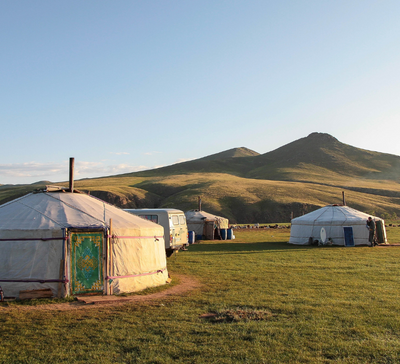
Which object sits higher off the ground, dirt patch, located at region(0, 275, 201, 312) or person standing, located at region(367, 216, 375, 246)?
person standing, located at region(367, 216, 375, 246)

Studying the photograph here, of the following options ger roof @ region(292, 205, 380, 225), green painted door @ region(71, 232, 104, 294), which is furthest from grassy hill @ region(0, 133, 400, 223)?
green painted door @ region(71, 232, 104, 294)

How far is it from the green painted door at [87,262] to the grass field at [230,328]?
145 cm

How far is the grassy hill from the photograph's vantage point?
6431 centimetres

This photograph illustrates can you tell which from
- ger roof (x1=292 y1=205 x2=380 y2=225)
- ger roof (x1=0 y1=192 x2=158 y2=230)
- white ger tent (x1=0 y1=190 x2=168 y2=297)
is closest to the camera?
white ger tent (x1=0 y1=190 x2=168 y2=297)

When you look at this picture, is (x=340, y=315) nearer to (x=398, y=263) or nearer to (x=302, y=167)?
(x=398, y=263)

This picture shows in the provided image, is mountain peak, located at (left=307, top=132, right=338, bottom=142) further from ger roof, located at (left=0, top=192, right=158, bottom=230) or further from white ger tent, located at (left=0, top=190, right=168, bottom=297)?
white ger tent, located at (left=0, top=190, right=168, bottom=297)

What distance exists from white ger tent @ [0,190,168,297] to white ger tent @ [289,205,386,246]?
54.3 ft

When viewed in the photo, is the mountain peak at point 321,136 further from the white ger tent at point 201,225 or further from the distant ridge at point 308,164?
the white ger tent at point 201,225

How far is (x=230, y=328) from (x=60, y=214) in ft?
18.9

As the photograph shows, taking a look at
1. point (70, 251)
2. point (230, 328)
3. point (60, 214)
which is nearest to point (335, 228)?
point (60, 214)

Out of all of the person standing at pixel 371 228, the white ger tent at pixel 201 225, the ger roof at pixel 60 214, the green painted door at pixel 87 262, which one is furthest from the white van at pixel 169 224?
the person standing at pixel 371 228

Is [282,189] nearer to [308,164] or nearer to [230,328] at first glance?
[308,164]

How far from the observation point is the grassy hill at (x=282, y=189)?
6431 cm

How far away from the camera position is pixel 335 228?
24594mm
